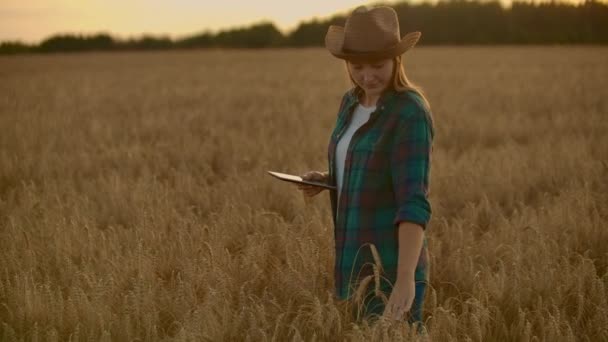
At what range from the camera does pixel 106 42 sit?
49.7m

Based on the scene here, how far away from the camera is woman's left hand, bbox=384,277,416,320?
6.90 ft

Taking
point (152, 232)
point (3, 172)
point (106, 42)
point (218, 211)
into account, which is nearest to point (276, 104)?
point (3, 172)

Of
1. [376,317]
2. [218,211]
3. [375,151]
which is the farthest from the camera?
[218,211]

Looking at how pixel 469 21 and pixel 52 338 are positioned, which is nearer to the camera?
pixel 52 338

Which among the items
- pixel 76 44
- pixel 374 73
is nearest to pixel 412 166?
pixel 374 73

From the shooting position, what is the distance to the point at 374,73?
2207 mm

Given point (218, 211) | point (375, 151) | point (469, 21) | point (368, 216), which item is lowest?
point (218, 211)

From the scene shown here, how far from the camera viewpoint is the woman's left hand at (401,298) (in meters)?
2.10

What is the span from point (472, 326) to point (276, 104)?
30.2 feet

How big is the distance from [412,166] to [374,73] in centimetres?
38

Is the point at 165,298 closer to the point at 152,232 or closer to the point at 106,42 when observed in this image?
the point at 152,232

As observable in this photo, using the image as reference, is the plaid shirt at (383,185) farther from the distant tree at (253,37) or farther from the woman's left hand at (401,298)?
the distant tree at (253,37)

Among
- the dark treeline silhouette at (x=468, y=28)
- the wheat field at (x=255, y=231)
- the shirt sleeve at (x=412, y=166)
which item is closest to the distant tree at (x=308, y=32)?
the dark treeline silhouette at (x=468, y=28)

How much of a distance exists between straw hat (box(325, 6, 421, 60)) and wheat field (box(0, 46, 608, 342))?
95cm
